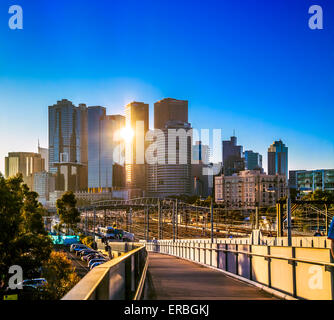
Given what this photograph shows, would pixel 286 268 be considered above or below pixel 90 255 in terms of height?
above

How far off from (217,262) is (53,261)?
18.3 metres

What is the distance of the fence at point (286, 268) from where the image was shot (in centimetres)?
732

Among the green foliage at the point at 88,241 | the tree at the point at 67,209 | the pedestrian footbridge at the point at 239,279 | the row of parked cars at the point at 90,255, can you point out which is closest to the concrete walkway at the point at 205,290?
the pedestrian footbridge at the point at 239,279

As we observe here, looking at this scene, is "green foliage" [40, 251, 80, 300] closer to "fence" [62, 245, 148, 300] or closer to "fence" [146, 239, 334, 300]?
"fence" [146, 239, 334, 300]

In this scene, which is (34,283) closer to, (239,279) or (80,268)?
(80,268)

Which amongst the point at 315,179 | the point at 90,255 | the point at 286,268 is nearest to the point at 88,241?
the point at 90,255

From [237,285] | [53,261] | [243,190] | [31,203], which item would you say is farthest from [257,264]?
[243,190]

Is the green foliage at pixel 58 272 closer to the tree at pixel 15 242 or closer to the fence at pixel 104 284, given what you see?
the tree at pixel 15 242

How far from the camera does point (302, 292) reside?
831 centimetres

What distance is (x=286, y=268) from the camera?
927 cm

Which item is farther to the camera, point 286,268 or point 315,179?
point 315,179
